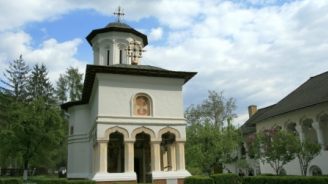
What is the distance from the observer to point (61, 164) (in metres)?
45.8

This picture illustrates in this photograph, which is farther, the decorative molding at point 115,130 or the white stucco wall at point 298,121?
the white stucco wall at point 298,121

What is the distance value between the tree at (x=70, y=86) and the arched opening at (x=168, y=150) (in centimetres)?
2221

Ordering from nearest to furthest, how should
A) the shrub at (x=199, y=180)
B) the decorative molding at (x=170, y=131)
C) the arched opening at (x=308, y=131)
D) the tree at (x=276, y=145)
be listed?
the shrub at (x=199, y=180) → the decorative molding at (x=170, y=131) → the tree at (x=276, y=145) → the arched opening at (x=308, y=131)

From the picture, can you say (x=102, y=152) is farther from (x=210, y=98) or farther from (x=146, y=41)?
(x=210, y=98)

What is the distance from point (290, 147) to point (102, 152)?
43.3 feet

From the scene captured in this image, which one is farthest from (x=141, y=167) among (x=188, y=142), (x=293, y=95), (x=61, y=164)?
(x=61, y=164)

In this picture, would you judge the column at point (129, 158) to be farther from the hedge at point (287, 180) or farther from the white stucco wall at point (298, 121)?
the white stucco wall at point (298, 121)

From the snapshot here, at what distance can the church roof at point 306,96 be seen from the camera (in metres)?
27.8

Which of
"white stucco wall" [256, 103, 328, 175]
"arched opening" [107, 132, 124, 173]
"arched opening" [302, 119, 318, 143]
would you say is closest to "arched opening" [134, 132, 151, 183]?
"arched opening" [107, 132, 124, 173]

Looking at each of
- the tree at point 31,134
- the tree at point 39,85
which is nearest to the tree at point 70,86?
the tree at point 39,85

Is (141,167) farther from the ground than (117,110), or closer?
closer

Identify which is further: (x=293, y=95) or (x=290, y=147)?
(x=293, y=95)

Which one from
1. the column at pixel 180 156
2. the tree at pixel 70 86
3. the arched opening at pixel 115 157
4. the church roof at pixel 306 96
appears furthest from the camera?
the tree at pixel 70 86

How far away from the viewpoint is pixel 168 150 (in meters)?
22.0
